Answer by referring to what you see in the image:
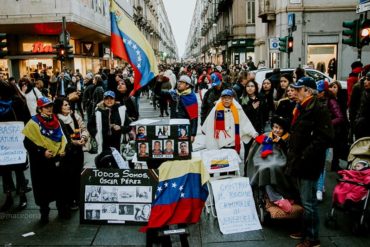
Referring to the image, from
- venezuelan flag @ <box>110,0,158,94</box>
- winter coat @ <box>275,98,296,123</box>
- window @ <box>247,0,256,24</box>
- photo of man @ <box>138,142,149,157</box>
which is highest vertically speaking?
window @ <box>247,0,256,24</box>

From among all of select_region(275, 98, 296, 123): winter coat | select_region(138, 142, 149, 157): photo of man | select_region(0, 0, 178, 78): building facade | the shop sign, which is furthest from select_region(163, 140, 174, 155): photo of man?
the shop sign

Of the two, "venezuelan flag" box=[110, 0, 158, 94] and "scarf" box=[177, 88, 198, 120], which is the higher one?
"venezuelan flag" box=[110, 0, 158, 94]

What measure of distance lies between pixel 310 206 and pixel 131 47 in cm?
323

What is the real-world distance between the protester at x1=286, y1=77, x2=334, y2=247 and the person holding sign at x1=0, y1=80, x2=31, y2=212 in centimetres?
436

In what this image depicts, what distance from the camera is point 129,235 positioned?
5617 millimetres

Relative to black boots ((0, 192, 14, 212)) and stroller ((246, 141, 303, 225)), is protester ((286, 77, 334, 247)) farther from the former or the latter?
black boots ((0, 192, 14, 212))

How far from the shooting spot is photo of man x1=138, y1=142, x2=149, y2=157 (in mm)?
5086

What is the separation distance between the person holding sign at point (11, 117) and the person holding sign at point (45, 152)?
883 mm

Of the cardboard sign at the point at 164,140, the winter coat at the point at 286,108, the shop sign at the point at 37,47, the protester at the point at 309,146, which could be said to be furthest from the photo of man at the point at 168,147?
the shop sign at the point at 37,47

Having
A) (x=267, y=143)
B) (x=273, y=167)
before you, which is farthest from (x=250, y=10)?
(x=273, y=167)

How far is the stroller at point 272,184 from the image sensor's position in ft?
18.4

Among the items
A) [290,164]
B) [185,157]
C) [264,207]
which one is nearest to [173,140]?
[185,157]

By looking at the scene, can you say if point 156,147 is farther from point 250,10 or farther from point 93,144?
point 250,10

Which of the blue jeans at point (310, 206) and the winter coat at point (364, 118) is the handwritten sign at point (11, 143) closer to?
the blue jeans at point (310, 206)
